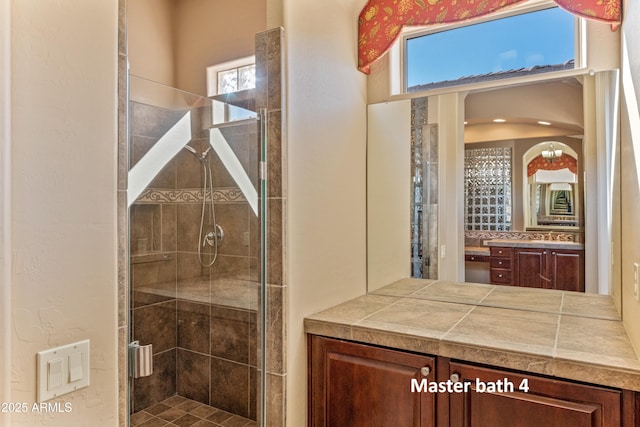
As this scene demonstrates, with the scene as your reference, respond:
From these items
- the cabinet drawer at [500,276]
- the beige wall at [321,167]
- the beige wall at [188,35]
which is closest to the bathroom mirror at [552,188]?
the cabinet drawer at [500,276]

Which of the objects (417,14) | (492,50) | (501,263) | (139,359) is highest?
(417,14)

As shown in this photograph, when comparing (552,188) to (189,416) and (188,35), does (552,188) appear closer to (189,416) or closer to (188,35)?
(189,416)

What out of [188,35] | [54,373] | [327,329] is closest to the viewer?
[54,373]

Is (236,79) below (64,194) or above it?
above

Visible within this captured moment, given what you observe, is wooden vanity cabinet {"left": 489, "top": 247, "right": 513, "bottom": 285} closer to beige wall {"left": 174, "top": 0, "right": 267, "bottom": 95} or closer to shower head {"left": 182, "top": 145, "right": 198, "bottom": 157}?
shower head {"left": 182, "top": 145, "right": 198, "bottom": 157}

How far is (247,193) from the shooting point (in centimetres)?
184

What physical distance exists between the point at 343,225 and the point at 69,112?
132cm

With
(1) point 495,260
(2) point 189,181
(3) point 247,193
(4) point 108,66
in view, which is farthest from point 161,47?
(1) point 495,260

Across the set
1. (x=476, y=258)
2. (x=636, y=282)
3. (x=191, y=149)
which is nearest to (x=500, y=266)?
(x=476, y=258)

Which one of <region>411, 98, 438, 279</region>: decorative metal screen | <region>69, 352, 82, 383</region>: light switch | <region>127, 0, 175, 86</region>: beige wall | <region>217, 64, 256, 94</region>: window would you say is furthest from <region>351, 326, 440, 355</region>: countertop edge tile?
<region>127, 0, 175, 86</region>: beige wall

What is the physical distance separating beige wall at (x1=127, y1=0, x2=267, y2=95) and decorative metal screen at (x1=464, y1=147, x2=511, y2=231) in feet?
6.51

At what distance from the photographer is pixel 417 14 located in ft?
6.45

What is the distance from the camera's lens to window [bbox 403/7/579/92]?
188 cm

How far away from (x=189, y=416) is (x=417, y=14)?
2.35 m
